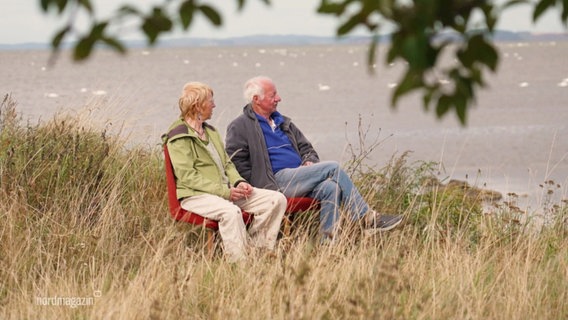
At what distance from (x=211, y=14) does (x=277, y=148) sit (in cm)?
449

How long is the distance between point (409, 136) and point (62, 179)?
11976 millimetres

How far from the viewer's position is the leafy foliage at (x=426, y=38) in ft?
5.95

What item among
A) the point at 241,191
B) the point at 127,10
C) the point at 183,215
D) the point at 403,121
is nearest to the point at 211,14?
the point at 127,10

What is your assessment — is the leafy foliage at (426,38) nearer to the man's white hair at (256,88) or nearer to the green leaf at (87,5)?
the green leaf at (87,5)

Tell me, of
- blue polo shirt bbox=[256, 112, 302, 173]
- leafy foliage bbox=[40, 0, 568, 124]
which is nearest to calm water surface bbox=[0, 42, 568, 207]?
leafy foliage bbox=[40, 0, 568, 124]

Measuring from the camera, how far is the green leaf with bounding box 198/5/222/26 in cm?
202

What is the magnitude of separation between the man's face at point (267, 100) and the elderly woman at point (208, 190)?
1.66 feet

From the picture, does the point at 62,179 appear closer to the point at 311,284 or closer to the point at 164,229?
the point at 164,229

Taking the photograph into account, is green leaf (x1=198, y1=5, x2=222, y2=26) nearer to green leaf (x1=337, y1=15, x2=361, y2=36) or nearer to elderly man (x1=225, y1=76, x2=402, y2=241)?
green leaf (x1=337, y1=15, x2=361, y2=36)

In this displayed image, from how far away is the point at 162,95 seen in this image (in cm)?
3141

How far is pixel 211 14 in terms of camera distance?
2.03 metres

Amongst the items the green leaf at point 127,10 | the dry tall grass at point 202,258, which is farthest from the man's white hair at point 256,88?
the green leaf at point 127,10

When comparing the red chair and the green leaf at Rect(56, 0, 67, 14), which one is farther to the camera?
the red chair

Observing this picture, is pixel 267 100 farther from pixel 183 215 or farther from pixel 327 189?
pixel 183 215
